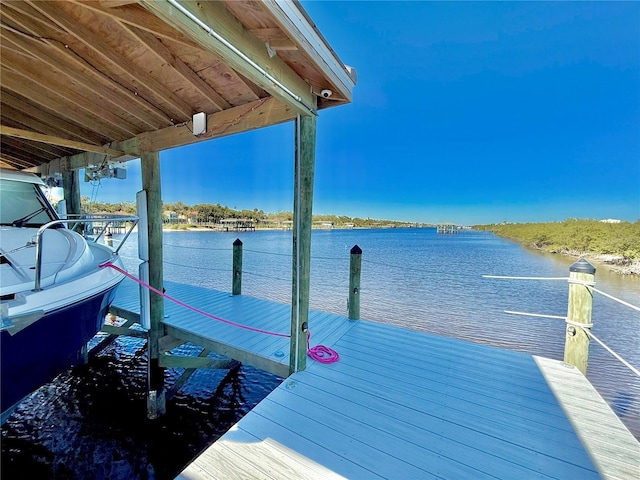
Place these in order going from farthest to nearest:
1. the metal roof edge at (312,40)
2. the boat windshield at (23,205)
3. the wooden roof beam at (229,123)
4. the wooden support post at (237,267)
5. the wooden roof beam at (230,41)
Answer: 1. the wooden support post at (237,267)
2. the boat windshield at (23,205)
3. the wooden roof beam at (229,123)
4. the metal roof edge at (312,40)
5. the wooden roof beam at (230,41)

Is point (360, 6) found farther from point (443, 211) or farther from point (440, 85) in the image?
point (443, 211)

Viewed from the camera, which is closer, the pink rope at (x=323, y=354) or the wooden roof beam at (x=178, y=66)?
the wooden roof beam at (x=178, y=66)

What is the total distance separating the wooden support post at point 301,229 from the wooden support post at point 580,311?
7.74 feet

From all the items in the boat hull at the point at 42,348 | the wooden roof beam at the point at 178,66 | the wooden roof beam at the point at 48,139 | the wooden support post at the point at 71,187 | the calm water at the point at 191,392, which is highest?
the wooden roof beam at the point at 178,66

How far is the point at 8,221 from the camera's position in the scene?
2.54m

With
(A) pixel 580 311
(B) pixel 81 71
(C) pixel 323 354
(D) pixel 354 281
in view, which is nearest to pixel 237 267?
(D) pixel 354 281

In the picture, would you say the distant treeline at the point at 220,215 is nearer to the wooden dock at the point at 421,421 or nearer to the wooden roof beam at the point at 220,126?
the wooden roof beam at the point at 220,126

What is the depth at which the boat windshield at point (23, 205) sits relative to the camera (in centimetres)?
256

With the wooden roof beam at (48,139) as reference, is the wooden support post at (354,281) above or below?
below

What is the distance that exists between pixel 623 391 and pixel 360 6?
1341 cm

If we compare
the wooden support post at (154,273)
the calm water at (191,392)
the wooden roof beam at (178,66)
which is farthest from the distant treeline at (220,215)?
the wooden roof beam at (178,66)

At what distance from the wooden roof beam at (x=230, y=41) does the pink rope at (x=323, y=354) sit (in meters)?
2.14

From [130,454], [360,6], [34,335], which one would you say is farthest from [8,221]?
[360,6]

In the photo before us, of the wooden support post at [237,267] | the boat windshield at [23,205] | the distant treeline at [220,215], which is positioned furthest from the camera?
the distant treeline at [220,215]
